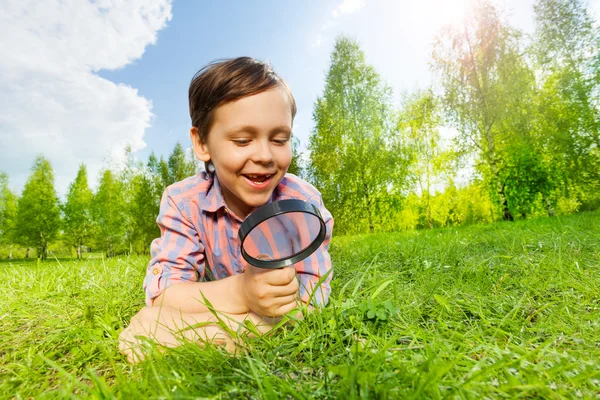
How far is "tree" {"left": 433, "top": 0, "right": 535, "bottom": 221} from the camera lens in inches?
730

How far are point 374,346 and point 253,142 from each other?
1.56 meters

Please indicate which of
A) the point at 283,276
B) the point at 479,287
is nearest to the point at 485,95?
the point at 479,287

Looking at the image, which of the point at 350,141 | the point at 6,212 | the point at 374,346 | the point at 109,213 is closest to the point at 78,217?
the point at 109,213

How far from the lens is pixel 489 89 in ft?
61.5

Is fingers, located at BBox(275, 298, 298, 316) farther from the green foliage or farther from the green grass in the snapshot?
the green foliage

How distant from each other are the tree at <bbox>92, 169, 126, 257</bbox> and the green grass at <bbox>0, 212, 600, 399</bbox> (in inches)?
1341

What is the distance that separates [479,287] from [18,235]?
44461mm

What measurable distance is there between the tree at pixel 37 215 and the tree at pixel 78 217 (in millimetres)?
1010

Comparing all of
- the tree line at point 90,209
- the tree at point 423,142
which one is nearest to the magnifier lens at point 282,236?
the tree at point 423,142

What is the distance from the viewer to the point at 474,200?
1112 inches

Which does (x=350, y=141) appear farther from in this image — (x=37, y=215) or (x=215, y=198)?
(x=37, y=215)

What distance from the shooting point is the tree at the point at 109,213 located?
1318 inches

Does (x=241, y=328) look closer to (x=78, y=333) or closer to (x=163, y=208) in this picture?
(x=78, y=333)

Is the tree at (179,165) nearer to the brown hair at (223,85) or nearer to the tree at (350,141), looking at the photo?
the tree at (350,141)
